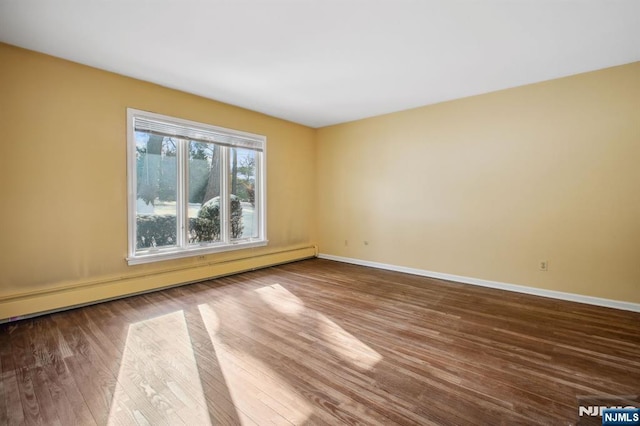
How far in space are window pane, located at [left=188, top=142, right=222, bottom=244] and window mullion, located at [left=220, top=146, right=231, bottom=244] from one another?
1.9 inches

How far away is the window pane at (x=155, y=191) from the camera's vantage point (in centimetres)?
364

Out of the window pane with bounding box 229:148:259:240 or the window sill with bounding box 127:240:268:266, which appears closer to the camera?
the window sill with bounding box 127:240:268:266

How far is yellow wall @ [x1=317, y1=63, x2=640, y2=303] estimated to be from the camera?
3168 mm

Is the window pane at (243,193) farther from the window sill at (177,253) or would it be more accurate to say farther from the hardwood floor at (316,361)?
the hardwood floor at (316,361)

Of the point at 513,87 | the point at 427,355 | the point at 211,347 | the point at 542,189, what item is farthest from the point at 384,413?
the point at 513,87

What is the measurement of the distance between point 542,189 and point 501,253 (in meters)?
0.97

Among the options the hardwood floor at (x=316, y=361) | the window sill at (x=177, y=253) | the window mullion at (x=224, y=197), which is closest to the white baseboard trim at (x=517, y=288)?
the hardwood floor at (x=316, y=361)

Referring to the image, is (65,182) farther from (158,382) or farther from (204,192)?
(158,382)

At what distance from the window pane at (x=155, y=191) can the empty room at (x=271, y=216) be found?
0.09ft

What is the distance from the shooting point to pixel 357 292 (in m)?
3.74

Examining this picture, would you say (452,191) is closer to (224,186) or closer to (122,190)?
(224,186)

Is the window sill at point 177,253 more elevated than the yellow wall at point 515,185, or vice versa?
the yellow wall at point 515,185

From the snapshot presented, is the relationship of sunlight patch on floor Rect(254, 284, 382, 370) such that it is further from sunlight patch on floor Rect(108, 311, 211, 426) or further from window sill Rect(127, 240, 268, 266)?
window sill Rect(127, 240, 268, 266)

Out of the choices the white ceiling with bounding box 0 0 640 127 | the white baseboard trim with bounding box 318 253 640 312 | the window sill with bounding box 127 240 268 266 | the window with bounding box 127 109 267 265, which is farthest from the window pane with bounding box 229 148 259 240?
the white baseboard trim with bounding box 318 253 640 312
